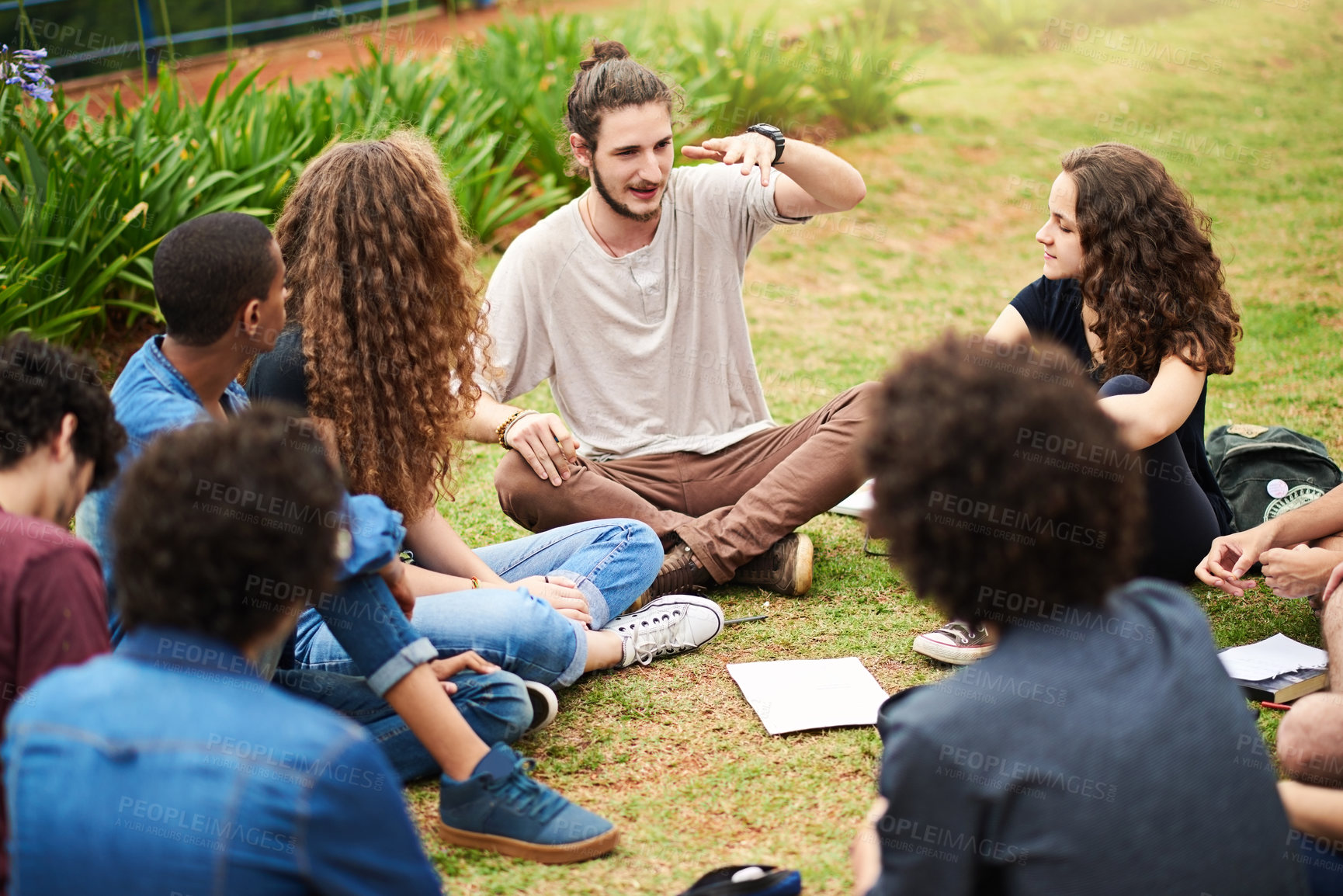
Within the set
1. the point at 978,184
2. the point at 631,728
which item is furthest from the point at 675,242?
the point at 978,184

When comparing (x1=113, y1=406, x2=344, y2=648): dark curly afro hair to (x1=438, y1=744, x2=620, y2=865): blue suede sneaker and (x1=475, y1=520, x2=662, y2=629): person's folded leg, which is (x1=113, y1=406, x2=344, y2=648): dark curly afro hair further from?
(x1=475, y1=520, x2=662, y2=629): person's folded leg

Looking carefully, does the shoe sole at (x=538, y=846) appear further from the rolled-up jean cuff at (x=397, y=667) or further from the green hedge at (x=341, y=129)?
the green hedge at (x=341, y=129)

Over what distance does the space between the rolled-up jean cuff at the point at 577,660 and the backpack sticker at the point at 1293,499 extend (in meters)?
2.01

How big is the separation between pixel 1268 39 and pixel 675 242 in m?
11.1

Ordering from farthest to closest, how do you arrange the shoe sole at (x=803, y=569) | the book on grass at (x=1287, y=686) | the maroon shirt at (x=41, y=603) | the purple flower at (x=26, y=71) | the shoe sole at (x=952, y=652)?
the purple flower at (x=26, y=71), the shoe sole at (x=803, y=569), the shoe sole at (x=952, y=652), the book on grass at (x=1287, y=686), the maroon shirt at (x=41, y=603)

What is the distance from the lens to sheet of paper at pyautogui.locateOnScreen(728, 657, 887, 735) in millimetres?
2768

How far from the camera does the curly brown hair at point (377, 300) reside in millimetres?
2586

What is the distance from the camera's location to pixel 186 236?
2242 mm

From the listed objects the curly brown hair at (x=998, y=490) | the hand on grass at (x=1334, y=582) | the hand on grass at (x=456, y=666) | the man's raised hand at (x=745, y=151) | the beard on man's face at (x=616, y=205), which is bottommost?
the hand on grass at (x=1334, y=582)

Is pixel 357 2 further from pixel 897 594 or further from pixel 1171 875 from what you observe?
pixel 1171 875

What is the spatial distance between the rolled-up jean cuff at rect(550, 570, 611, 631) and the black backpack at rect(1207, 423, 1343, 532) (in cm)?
188

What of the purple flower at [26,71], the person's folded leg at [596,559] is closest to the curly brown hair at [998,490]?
the person's folded leg at [596,559]

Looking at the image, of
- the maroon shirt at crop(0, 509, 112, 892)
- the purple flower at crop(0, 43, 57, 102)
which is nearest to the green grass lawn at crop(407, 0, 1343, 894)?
the maroon shirt at crop(0, 509, 112, 892)

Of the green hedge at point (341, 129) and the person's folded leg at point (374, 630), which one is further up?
the green hedge at point (341, 129)
